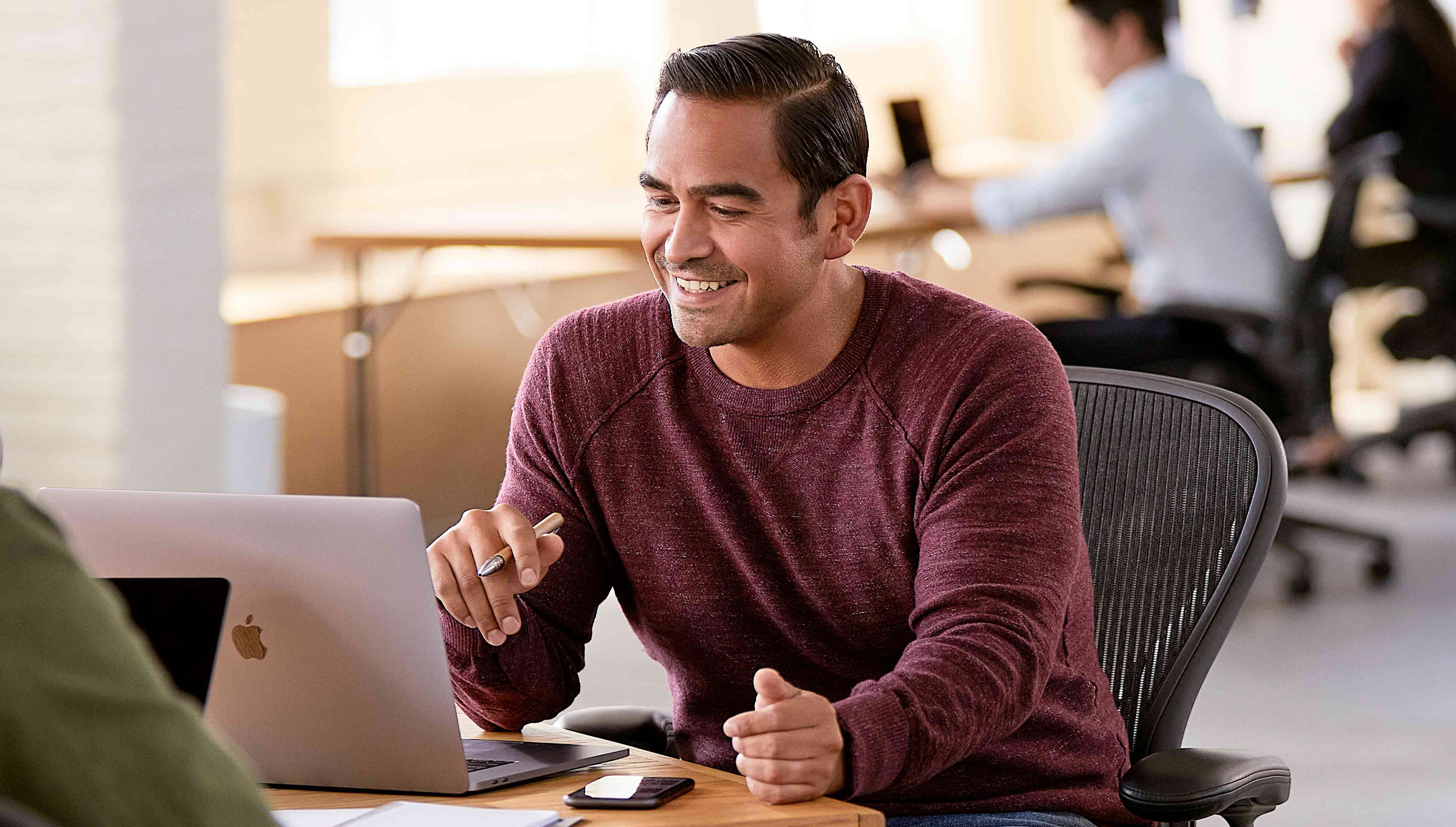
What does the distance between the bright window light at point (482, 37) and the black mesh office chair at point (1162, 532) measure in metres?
3.50

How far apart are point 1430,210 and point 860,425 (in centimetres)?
401

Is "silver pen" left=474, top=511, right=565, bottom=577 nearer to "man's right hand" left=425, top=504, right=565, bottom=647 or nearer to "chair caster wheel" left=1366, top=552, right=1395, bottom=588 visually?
"man's right hand" left=425, top=504, right=565, bottom=647

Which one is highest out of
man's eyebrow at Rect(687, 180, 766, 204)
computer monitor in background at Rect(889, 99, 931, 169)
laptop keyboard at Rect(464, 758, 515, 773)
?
computer monitor in background at Rect(889, 99, 931, 169)

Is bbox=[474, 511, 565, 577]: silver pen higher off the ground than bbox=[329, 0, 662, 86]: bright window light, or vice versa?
bbox=[329, 0, 662, 86]: bright window light

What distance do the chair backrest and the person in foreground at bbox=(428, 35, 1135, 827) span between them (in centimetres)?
8

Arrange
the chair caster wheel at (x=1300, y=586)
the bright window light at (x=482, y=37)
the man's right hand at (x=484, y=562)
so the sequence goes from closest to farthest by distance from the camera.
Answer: the man's right hand at (x=484, y=562) → the chair caster wheel at (x=1300, y=586) → the bright window light at (x=482, y=37)

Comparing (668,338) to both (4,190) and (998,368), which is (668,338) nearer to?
(998,368)

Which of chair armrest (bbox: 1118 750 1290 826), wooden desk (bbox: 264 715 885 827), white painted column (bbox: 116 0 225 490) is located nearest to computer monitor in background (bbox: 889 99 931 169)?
white painted column (bbox: 116 0 225 490)

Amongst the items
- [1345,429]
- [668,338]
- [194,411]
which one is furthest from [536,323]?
[668,338]

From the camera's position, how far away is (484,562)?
1237 mm

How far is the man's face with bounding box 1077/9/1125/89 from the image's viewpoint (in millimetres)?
3861

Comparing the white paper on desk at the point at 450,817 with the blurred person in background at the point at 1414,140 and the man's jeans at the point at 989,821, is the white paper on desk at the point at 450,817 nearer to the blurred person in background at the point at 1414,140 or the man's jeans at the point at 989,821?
the man's jeans at the point at 989,821

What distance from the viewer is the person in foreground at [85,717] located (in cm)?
56

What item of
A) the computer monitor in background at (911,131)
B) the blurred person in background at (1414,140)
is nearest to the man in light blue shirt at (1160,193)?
the computer monitor in background at (911,131)
